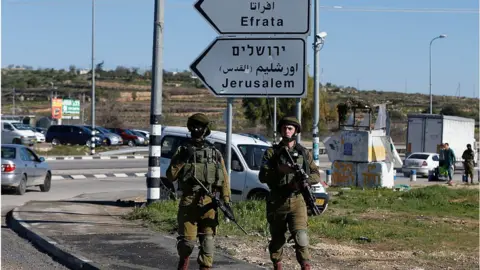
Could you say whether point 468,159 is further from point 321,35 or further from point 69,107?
point 69,107

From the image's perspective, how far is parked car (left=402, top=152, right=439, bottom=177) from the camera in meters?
39.1

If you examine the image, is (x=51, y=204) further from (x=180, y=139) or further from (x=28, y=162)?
(x=28, y=162)

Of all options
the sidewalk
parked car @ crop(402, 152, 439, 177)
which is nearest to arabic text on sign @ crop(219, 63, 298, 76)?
the sidewalk

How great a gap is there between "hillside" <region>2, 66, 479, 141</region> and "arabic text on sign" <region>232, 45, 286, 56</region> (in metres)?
54.5

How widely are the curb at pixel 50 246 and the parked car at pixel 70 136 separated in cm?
4125

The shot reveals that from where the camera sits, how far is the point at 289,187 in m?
8.05

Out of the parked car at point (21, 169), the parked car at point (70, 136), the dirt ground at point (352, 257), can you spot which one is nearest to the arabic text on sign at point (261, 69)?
the dirt ground at point (352, 257)

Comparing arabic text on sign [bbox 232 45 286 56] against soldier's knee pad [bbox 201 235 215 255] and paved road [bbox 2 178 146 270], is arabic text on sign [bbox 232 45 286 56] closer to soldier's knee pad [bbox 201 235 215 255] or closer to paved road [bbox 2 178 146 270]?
paved road [bbox 2 178 146 270]

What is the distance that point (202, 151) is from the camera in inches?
328

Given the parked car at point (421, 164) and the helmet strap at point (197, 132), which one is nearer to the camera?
the helmet strap at point (197, 132)

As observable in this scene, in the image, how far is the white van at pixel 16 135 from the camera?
52909 millimetres

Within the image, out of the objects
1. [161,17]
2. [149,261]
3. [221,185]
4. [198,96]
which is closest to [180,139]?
[161,17]

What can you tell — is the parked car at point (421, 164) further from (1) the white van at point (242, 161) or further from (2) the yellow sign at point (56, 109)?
(2) the yellow sign at point (56, 109)

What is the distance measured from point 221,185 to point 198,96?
98.3 meters
